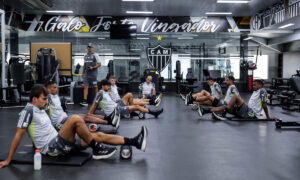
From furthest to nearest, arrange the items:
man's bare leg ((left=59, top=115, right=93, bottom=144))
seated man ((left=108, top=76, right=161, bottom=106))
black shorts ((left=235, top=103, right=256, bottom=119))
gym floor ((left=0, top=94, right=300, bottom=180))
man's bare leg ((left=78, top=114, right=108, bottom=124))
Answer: seated man ((left=108, top=76, right=161, bottom=106))
black shorts ((left=235, top=103, right=256, bottom=119))
man's bare leg ((left=78, top=114, right=108, bottom=124))
man's bare leg ((left=59, top=115, right=93, bottom=144))
gym floor ((left=0, top=94, right=300, bottom=180))

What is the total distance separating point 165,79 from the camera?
13.4 metres

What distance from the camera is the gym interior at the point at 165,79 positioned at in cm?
266

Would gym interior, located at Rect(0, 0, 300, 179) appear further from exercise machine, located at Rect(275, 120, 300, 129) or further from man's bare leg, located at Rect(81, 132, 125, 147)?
man's bare leg, located at Rect(81, 132, 125, 147)

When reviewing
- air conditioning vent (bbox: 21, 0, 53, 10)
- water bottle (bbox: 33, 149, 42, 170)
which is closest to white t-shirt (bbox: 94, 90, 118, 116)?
water bottle (bbox: 33, 149, 42, 170)

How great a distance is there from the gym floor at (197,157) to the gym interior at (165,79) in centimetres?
1

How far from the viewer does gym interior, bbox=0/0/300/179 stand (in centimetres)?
266

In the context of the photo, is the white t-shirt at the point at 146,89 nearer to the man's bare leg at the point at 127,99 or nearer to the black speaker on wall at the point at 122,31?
the man's bare leg at the point at 127,99

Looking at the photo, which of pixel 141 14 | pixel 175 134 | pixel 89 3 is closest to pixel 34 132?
pixel 175 134

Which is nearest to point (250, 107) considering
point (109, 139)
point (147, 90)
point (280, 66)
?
point (147, 90)

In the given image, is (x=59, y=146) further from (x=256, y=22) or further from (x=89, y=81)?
(x=256, y=22)

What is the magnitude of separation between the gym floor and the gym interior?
0.04 feet

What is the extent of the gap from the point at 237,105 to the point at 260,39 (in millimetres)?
10611

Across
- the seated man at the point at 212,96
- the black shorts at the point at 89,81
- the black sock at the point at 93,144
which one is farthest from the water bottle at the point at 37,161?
the black shorts at the point at 89,81

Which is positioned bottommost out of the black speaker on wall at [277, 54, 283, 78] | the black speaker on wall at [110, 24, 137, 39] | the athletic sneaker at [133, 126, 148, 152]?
the athletic sneaker at [133, 126, 148, 152]
